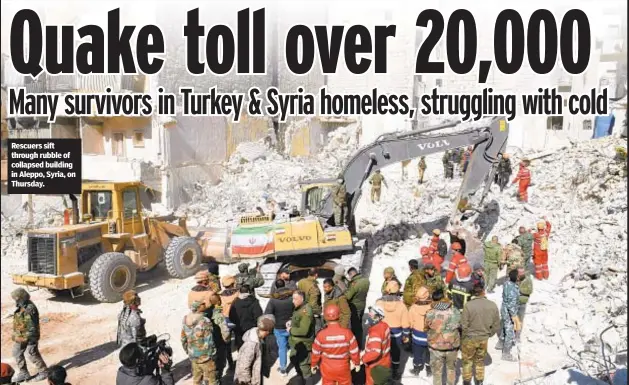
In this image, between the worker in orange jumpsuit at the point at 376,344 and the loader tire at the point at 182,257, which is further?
the loader tire at the point at 182,257

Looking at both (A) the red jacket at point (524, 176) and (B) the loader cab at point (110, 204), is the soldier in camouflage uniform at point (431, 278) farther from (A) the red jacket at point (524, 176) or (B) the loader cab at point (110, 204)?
(A) the red jacket at point (524, 176)

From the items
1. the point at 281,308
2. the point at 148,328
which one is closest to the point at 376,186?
the point at 148,328

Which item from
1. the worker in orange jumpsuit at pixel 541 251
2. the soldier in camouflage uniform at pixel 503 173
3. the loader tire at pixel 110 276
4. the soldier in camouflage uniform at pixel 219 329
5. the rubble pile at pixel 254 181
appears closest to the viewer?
the soldier in camouflage uniform at pixel 219 329

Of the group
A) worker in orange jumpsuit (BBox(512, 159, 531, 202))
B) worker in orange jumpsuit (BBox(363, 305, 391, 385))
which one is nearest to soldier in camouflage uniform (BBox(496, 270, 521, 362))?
worker in orange jumpsuit (BBox(363, 305, 391, 385))

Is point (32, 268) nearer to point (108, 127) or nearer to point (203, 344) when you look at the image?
point (203, 344)

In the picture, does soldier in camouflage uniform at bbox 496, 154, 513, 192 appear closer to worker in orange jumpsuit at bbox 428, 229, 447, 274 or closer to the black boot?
worker in orange jumpsuit at bbox 428, 229, 447, 274

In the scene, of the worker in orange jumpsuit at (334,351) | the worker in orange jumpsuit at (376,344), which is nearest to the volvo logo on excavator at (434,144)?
the worker in orange jumpsuit at (376,344)
